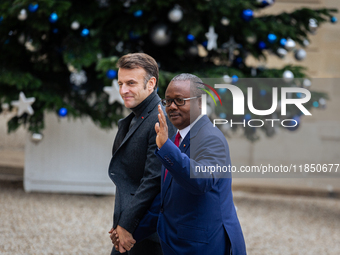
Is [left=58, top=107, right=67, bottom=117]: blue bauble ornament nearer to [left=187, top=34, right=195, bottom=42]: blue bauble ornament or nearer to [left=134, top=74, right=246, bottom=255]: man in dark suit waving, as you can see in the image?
[left=187, top=34, right=195, bottom=42]: blue bauble ornament

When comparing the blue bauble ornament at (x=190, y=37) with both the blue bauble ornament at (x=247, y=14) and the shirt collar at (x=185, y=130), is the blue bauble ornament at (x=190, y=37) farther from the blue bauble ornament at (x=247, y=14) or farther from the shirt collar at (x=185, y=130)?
the shirt collar at (x=185, y=130)

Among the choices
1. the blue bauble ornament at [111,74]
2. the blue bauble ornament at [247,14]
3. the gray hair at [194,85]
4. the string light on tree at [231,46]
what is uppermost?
the gray hair at [194,85]

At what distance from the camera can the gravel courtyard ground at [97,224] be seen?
4.37 m

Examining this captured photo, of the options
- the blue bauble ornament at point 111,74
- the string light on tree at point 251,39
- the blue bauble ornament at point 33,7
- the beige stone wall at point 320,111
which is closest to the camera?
the blue bauble ornament at point 111,74

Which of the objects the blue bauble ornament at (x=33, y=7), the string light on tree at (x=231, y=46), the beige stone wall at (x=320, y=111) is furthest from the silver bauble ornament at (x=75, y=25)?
the beige stone wall at (x=320, y=111)

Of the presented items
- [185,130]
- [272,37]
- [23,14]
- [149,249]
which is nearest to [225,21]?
[272,37]

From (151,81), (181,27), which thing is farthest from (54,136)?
(151,81)

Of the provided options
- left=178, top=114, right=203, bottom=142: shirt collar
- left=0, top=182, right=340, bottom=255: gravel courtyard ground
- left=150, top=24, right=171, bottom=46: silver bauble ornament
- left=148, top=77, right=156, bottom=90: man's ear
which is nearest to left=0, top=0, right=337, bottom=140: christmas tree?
left=150, top=24, right=171, bottom=46: silver bauble ornament

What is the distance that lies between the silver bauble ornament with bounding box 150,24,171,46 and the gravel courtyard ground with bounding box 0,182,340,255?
2.46m

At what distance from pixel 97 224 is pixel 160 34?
2677 mm

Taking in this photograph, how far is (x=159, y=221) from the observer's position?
192cm

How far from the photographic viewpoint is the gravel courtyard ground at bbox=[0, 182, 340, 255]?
14.3 ft

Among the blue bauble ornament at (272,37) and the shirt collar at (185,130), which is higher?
the shirt collar at (185,130)

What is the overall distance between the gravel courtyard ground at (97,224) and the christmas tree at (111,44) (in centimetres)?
117
